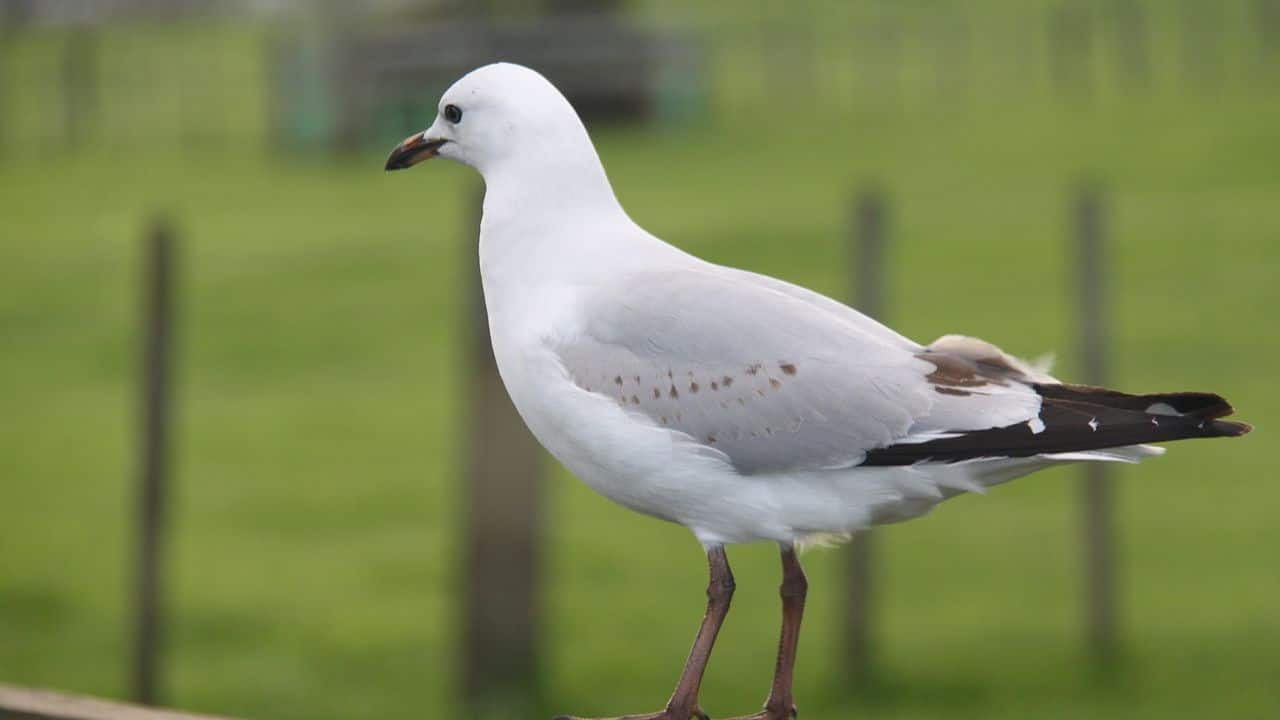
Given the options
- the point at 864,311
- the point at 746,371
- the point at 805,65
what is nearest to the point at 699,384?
the point at 746,371

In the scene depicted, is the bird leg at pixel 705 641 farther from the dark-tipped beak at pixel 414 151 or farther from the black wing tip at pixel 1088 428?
the dark-tipped beak at pixel 414 151

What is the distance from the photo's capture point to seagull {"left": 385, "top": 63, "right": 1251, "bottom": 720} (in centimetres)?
343

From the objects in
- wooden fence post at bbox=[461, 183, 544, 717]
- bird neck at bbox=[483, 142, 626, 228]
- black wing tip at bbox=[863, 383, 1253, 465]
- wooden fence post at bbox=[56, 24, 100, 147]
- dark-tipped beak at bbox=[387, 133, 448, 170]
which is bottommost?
wooden fence post at bbox=[461, 183, 544, 717]

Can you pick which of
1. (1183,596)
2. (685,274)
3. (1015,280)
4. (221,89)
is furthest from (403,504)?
(221,89)

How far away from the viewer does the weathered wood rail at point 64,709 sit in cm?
391

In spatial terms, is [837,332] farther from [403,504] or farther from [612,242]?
[403,504]

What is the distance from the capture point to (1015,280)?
19422mm

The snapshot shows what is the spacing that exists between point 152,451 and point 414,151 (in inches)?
184

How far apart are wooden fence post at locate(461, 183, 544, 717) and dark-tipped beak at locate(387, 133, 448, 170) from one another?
441 centimetres

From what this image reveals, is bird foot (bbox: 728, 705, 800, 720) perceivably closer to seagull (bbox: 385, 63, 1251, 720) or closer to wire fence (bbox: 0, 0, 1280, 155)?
seagull (bbox: 385, 63, 1251, 720)

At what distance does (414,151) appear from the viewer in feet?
12.2

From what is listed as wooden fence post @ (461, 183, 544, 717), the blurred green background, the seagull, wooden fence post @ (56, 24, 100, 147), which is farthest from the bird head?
wooden fence post @ (56, 24, 100, 147)

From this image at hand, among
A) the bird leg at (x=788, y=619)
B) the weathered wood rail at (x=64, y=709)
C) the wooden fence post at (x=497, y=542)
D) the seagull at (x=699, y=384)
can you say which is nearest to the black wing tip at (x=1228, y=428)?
the seagull at (x=699, y=384)

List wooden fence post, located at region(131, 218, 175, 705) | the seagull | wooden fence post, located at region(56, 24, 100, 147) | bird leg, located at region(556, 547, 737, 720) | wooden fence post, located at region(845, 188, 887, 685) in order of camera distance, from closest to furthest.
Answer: the seagull → bird leg, located at region(556, 547, 737, 720) → wooden fence post, located at region(131, 218, 175, 705) → wooden fence post, located at region(845, 188, 887, 685) → wooden fence post, located at region(56, 24, 100, 147)
